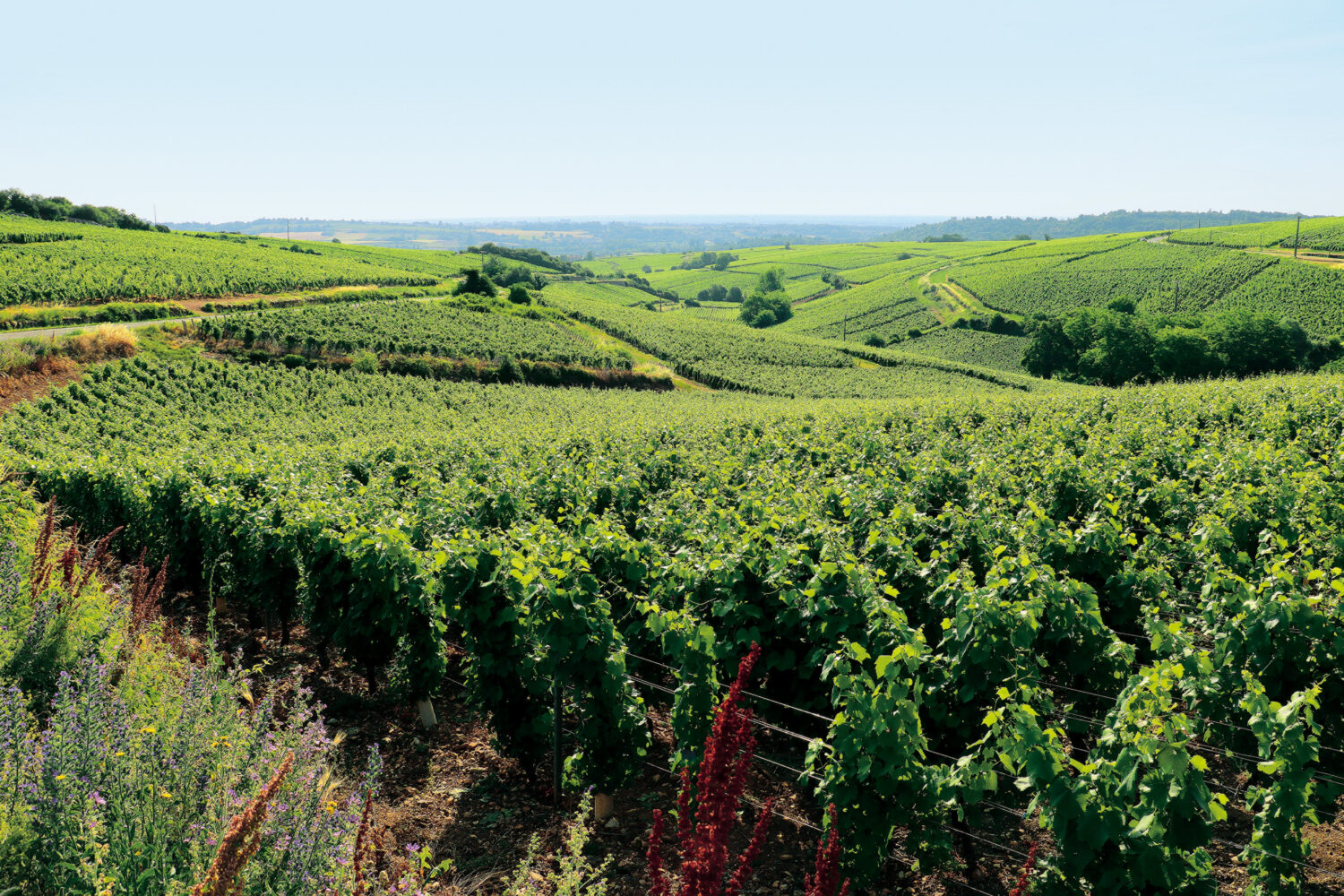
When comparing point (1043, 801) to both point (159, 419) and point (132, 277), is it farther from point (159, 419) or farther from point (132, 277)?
point (132, 277)

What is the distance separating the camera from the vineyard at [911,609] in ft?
16.2

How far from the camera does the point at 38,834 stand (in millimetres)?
4004

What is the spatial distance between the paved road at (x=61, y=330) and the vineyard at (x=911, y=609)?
3061cm

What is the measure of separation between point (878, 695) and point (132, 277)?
217ft

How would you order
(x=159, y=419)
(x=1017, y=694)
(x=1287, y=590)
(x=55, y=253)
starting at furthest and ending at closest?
(x=55, y=253), (x=159, y=419), (x=1287, y=590), (x=1017, y=694)

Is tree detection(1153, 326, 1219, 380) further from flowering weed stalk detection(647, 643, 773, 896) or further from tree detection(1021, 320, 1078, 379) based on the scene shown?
flowering weed stalk detection(647, 643, 773, 896)

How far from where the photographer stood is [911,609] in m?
8.23

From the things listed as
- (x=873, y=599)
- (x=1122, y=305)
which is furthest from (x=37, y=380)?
(x=1122, y=305)

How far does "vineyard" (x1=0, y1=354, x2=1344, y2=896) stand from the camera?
4.95m

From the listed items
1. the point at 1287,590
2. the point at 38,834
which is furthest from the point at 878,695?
the point at 38,834

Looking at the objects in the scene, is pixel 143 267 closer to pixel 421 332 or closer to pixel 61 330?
pixel 61 330

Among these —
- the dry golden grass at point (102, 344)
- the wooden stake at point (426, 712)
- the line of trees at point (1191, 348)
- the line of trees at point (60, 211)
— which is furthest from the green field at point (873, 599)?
the line of trees at point (60, 211)

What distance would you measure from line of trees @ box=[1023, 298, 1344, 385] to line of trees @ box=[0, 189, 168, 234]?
370 feet

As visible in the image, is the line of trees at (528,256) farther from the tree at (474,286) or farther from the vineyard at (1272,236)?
the vineyard at (1272,236)
